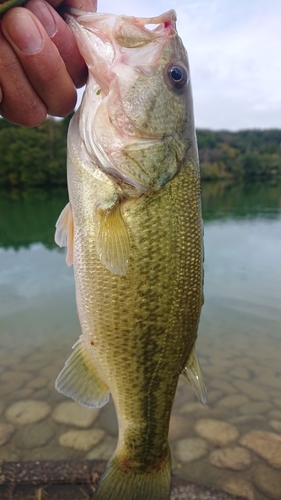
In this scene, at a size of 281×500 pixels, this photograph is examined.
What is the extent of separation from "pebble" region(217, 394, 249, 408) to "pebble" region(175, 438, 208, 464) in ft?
2.85

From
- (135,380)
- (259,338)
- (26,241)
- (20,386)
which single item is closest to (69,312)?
(20,386)

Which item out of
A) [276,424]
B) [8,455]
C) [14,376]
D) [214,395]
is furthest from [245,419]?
[14,376]

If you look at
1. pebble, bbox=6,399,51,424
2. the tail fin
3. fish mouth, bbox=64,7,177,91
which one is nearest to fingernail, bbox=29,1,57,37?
fish mouth, bbox=64,7,177,91

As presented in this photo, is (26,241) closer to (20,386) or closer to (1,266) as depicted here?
(1,266)

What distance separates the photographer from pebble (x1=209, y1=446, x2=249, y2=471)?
397 centimetres

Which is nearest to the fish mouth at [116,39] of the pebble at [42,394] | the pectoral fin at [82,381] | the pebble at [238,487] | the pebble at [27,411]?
the pectoral fin at [82,381]

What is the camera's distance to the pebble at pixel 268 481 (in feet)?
11.9

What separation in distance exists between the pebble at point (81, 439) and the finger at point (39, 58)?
3.72 metres

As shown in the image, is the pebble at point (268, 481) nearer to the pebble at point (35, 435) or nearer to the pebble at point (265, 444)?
the pebble at point (265, 444)

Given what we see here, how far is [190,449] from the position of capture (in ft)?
14.0

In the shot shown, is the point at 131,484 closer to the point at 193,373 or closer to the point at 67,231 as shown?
the point at 193,373

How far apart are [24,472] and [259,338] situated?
4.98 meters

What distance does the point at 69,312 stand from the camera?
8188mm

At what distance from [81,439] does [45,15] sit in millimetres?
4165
